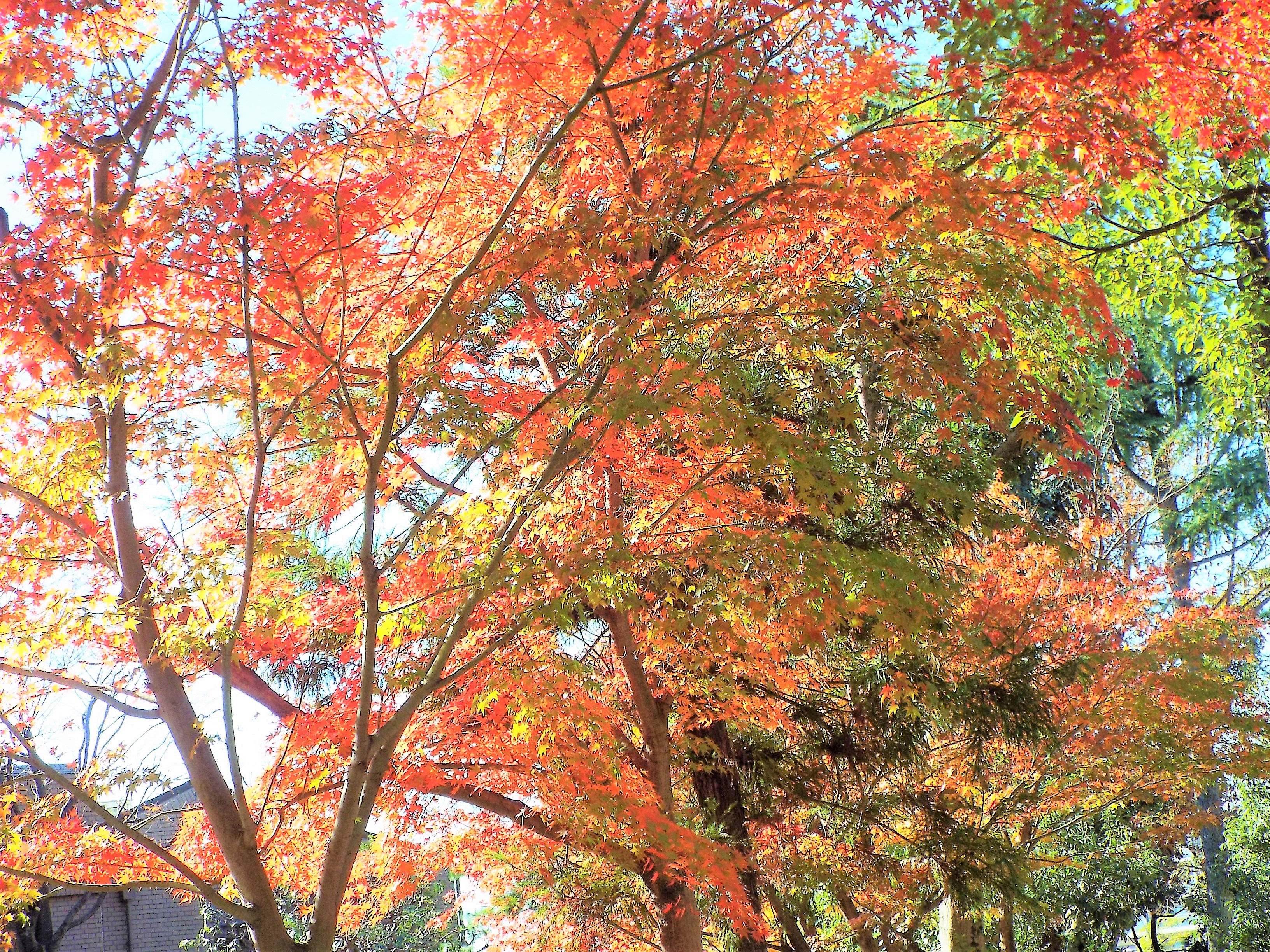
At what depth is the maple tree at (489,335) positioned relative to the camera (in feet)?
15.9

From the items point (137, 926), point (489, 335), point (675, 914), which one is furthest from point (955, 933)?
point (137, 926)

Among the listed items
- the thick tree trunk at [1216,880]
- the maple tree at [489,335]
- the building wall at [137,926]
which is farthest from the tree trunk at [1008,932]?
the building wall at [137,926]

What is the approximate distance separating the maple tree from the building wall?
10401 millimetres

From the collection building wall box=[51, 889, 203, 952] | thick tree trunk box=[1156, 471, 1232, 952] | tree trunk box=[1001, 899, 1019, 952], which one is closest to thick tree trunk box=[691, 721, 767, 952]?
tree trunk box=[1001, 899, 1019, 952]

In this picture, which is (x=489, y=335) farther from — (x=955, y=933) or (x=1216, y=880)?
(x=1216, y=880)

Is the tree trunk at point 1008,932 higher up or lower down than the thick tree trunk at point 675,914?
higher up

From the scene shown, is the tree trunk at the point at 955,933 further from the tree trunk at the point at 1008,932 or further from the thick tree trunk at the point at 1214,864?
the thick tree trunk at the point at 1214,864

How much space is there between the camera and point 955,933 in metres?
10.9

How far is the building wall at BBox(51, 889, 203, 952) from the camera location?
51.7 feet

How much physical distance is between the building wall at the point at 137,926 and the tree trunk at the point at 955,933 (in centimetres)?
1143

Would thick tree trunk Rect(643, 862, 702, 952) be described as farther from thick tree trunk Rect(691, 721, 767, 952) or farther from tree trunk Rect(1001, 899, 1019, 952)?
tree trunk Rect(1001, 899, 1019, 952)

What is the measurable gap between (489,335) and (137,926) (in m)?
14.2

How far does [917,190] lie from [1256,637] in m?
12.8

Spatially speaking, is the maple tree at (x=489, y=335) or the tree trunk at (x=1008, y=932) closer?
the maple tree at (x=489, y=335)
